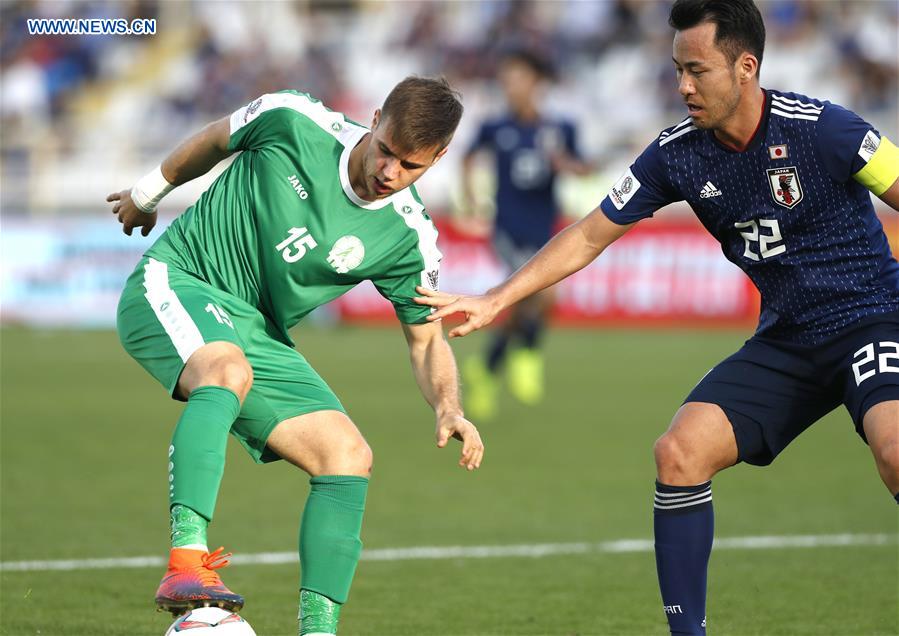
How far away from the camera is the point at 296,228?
16.7 ft

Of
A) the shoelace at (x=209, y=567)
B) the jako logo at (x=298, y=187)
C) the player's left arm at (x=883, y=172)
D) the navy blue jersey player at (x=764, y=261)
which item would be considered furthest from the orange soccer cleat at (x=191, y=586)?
the player's left arm at (x=883, y=172)

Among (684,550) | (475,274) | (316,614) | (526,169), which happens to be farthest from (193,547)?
(475,274)

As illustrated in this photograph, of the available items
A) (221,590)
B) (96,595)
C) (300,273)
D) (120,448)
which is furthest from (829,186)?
(120,448)

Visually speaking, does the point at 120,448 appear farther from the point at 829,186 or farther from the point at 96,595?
the point at 829,186

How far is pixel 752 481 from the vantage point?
977 centimetres

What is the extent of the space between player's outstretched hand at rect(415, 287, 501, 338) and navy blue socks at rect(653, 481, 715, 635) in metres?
0.89

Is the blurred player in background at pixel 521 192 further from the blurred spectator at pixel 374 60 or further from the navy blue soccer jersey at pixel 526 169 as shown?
the blurred spectator at pixel 374 60

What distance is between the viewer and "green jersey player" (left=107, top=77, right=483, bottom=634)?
4.82m

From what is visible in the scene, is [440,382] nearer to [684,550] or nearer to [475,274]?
[684,550]

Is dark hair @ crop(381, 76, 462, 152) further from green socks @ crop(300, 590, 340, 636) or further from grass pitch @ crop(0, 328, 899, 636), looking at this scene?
grass pitch @ crop(0, 328, 899, 636)

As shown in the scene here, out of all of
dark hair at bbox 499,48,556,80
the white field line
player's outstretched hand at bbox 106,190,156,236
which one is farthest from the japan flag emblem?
dark hair at bbox 499,48,556,80

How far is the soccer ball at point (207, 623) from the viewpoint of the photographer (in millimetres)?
4289

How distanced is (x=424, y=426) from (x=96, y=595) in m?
6.39

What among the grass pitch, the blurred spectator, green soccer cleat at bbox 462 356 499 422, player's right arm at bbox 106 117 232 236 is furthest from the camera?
the blurred spectator
